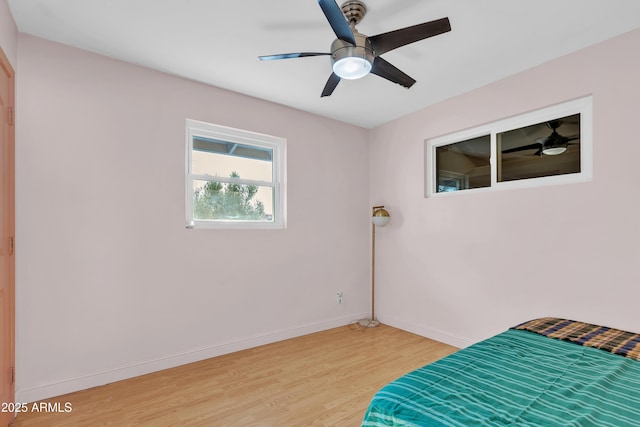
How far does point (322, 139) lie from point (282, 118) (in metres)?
0.59

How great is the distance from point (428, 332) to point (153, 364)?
9.06 feet

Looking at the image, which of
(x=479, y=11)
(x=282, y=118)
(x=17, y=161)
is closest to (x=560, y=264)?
(x=479, y=11)

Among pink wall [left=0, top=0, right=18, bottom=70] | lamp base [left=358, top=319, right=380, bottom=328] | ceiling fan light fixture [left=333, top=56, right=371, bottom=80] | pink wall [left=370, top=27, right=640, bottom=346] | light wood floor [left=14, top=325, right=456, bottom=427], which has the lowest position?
lamp base [left=358, top=319, right=380, bottom=328]

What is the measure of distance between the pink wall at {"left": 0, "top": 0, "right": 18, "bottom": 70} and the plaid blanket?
3.68 meters

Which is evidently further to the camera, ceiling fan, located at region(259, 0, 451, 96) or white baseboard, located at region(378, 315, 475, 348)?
white baseboard, located at region(378, 315, 475, 348)

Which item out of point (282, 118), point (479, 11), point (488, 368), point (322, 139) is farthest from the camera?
point (322, 139)

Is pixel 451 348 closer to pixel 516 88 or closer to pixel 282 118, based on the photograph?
pixel 516 88

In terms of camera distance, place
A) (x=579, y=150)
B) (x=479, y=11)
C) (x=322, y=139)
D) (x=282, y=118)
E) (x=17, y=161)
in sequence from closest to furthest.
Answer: (x=479, y=11)
(x=17, y=161)
(x=579, y=150)
(x=282, y=118)
(x=322, y=139)

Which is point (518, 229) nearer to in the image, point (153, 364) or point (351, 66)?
point (351, 66)

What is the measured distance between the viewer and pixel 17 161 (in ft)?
7.28

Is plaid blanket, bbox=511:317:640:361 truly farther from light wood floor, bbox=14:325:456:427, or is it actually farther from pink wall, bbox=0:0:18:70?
pink wall, bbox=0:0:18:70

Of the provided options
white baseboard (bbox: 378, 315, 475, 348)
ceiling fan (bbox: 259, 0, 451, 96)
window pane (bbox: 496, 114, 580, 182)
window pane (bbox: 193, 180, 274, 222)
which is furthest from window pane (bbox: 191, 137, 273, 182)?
window pane (bbox: 496, 114, 580, 182)

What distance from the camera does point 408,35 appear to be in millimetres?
1808

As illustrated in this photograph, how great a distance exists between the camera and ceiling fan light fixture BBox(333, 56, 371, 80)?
193 centimetres
